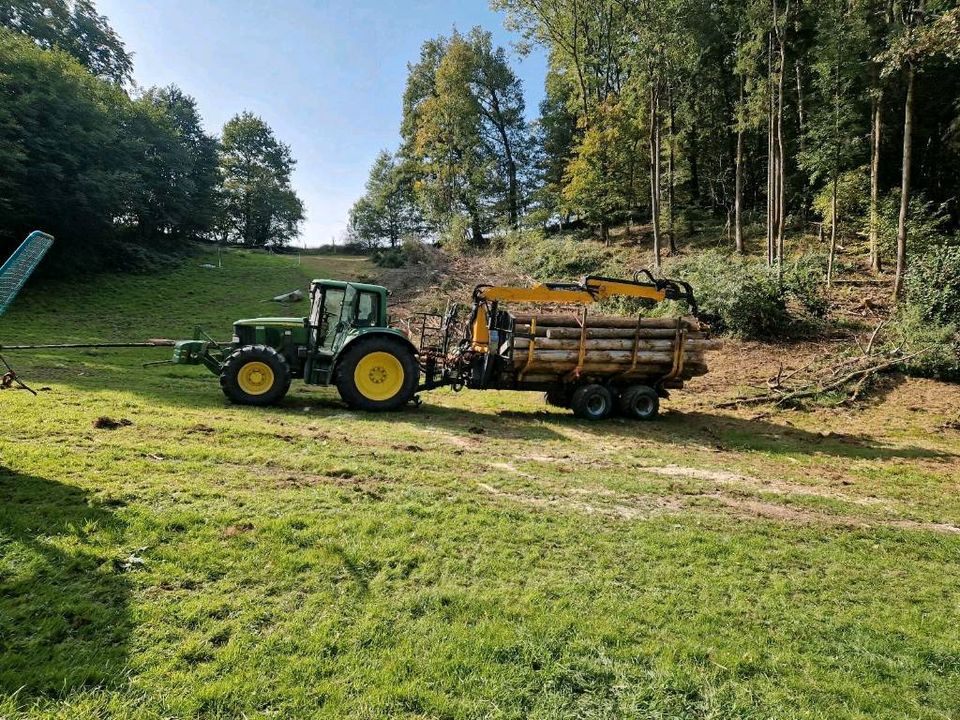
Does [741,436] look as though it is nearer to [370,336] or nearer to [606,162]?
[370,336]

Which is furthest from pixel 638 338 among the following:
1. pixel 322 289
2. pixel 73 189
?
pixel 73 189

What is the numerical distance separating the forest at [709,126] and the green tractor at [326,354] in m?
14.0

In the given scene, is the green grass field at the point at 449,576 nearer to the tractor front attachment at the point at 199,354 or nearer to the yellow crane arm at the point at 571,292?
the tractor front attachment at the point at 199,354

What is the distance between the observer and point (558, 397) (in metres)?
11.4

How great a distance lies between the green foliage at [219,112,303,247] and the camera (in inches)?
1925

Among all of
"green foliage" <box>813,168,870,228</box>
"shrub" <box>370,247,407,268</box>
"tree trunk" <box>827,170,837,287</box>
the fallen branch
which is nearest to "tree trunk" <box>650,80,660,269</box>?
"tree trunk" <box>827,170,837,287</box>

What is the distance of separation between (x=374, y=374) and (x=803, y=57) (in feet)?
79.1

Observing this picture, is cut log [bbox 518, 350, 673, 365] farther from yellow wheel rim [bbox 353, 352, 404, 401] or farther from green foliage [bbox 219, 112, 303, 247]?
green foliage [bbox 219, 112, 303, 247]

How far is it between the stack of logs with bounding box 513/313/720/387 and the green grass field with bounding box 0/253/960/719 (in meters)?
2.77

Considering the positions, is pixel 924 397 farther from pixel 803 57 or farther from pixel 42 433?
pixel 803 57

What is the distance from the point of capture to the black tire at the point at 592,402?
10.5m

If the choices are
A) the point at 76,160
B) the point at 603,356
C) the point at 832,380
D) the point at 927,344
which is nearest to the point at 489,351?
the point at 603,356

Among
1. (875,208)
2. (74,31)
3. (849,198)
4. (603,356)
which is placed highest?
(74,31)

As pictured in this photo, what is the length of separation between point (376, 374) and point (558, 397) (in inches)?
160
